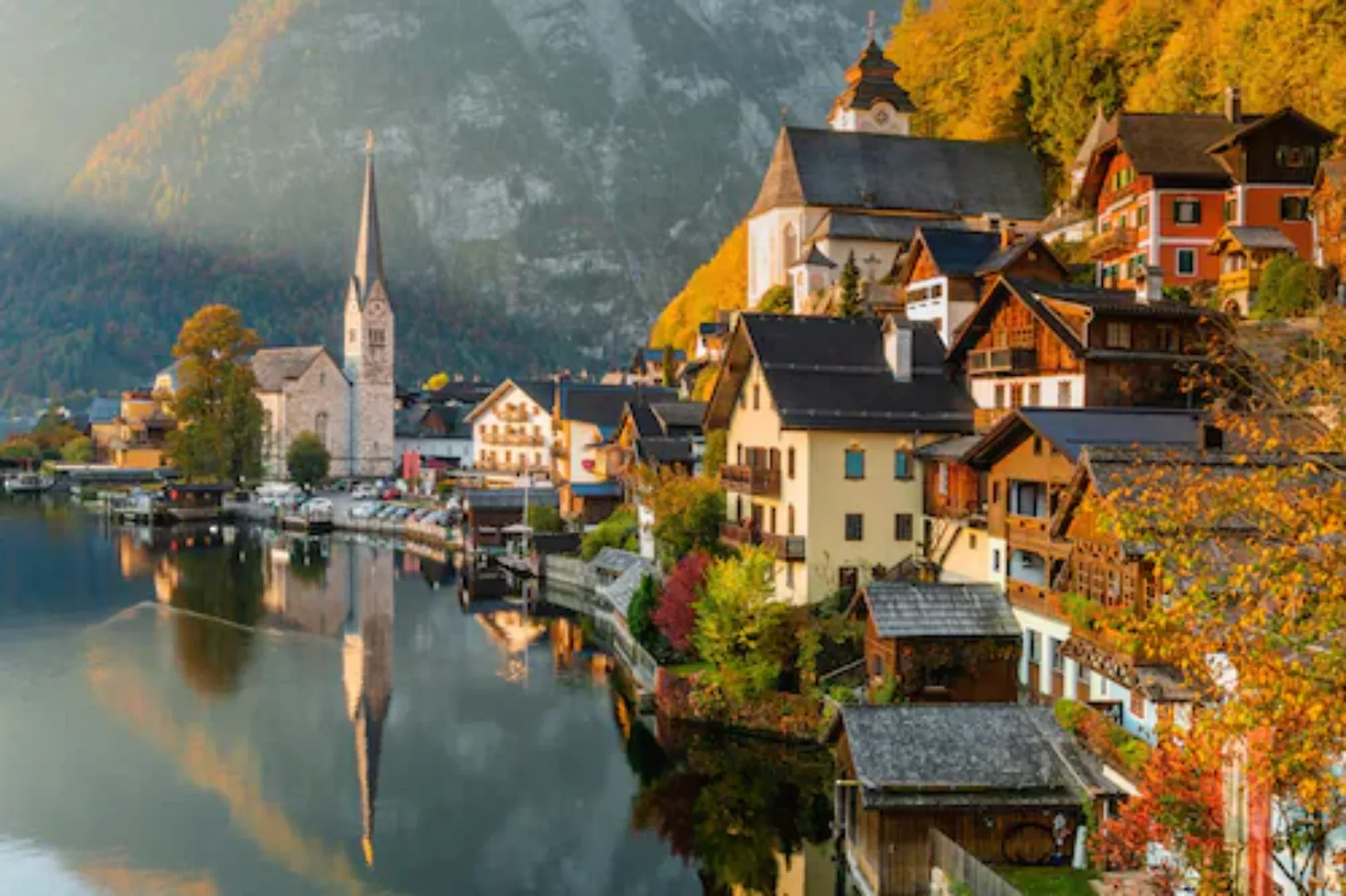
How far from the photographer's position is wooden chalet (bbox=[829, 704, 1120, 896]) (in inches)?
850

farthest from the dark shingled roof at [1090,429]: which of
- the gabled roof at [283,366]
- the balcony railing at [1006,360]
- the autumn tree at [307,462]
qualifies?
the gabled roof at [283,366]

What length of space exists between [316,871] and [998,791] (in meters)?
13.6

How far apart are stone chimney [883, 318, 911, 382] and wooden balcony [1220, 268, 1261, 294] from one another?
40.3ft

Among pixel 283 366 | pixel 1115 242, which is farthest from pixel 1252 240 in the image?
pixel 283 366

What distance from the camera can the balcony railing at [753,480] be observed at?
36250 mm

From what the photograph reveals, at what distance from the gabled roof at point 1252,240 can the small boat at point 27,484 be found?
105m

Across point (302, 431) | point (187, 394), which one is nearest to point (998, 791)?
point (187, 394)

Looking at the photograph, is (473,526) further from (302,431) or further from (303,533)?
(302,431)

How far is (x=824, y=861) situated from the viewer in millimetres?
24922

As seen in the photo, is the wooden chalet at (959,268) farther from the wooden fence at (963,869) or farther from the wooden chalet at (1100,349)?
the wooden fence at (963,869)

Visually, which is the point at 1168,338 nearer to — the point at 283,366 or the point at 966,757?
the point at 966,757

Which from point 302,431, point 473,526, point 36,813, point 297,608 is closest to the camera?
point 36,813

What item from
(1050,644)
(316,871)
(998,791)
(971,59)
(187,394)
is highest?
(971,59)

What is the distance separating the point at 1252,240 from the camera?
41.8 metres
